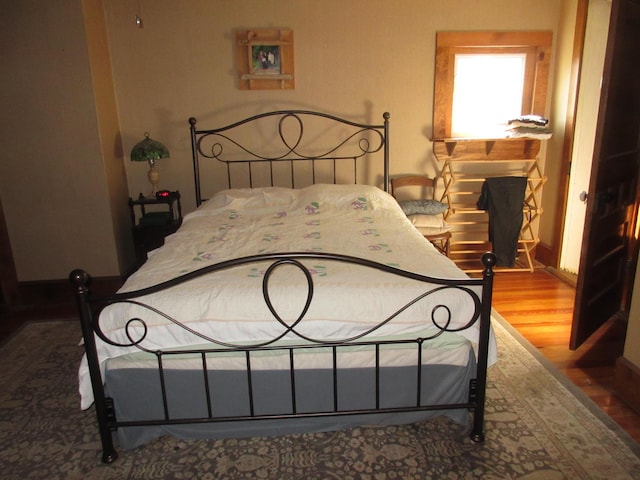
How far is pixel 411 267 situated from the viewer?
2.00 meters

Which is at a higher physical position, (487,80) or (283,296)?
(487,80)

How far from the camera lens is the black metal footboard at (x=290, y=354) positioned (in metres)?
1.67

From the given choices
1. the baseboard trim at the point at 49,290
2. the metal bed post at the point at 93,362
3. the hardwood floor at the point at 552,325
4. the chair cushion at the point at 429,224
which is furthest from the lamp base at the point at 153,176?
the metal bed post at the point at 93,362

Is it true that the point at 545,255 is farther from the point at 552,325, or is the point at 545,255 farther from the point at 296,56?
the point at 296,56

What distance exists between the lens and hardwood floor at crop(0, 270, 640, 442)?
2.24 metres

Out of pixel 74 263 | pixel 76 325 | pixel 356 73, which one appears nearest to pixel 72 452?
pixel 76 325

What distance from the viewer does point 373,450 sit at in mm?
1860

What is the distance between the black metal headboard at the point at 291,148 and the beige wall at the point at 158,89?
11 centimetres

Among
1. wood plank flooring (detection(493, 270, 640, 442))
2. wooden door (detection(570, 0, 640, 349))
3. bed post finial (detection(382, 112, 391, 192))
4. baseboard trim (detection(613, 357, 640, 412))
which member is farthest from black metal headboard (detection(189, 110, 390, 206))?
baseboard trim (detection(613, 357, 640, 412))

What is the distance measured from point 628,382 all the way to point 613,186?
951mm

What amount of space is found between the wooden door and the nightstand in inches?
107

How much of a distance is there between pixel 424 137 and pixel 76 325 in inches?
114

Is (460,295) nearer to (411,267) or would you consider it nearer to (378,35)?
(411,267)

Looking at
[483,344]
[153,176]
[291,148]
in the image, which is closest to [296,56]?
[291,148]
